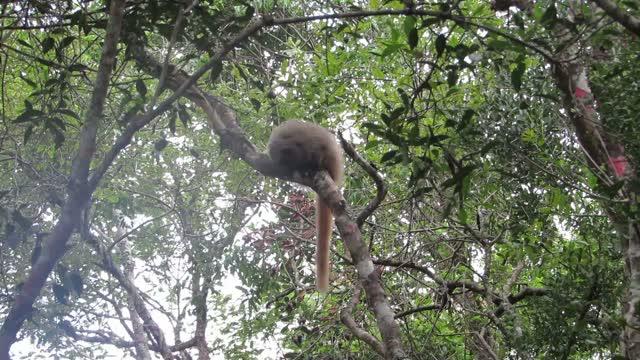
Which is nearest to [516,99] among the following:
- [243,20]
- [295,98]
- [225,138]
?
[243,20]

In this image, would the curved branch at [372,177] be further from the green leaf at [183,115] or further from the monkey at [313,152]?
the monkey at [313,152]

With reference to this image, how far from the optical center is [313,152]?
16.1 feet

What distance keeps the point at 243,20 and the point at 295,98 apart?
7.05 feet

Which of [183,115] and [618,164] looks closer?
[618,164]

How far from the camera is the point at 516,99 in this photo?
329 centimetres

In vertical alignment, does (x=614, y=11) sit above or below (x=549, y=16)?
below

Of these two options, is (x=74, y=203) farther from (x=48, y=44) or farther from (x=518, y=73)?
(x=518, y=73)

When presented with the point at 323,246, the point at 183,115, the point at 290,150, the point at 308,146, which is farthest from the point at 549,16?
the point at 308,146

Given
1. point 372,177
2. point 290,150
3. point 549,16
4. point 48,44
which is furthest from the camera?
point 290,150

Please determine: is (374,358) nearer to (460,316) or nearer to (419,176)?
(460,316)

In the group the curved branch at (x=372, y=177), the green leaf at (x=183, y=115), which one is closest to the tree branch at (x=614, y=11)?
→ the curved branch at (x=372, y=177)

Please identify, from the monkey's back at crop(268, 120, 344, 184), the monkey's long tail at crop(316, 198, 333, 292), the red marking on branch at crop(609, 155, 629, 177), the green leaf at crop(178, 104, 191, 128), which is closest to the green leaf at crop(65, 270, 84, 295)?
the green leaf at crop(178, 104, 191, 128)

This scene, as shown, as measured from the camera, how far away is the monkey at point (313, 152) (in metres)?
4.36

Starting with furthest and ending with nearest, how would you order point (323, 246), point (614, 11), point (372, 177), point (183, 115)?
point (323, 246)
point (183, 115)
point (372, 177)
point (614, 11)
